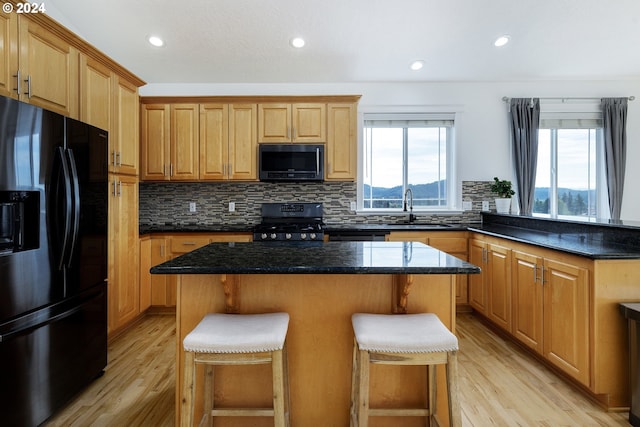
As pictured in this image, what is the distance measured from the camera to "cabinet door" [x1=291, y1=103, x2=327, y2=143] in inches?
144

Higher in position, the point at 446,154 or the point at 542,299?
the point at 446,154

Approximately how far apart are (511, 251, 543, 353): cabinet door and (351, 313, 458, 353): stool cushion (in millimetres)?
1396

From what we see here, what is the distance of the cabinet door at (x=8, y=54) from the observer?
1.72 meters

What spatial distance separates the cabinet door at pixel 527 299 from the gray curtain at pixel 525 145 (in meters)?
1.66

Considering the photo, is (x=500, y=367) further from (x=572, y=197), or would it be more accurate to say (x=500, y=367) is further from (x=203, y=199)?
(x=203, y=199)

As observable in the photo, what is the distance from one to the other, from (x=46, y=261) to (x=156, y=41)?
7.97 ft

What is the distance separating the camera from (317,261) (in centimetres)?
143

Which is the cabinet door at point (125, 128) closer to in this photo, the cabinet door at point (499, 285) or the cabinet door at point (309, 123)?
the cabinet door at point (309, 123)

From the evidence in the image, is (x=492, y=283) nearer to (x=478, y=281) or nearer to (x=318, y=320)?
(x=478, y=281)

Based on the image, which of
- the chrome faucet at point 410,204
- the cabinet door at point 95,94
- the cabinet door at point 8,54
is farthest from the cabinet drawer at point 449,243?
the cabinet door at point 8,54

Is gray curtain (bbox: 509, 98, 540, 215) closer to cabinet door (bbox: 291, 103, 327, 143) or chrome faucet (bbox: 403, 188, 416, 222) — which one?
chrome faucet (bbox: 403, 188, 416, 222)

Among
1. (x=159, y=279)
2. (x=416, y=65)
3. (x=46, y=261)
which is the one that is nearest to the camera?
(x=46, y=261)

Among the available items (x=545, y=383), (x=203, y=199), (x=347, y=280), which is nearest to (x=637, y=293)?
(x=545, y=383)

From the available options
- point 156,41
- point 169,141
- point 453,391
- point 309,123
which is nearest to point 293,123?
point 309,123
